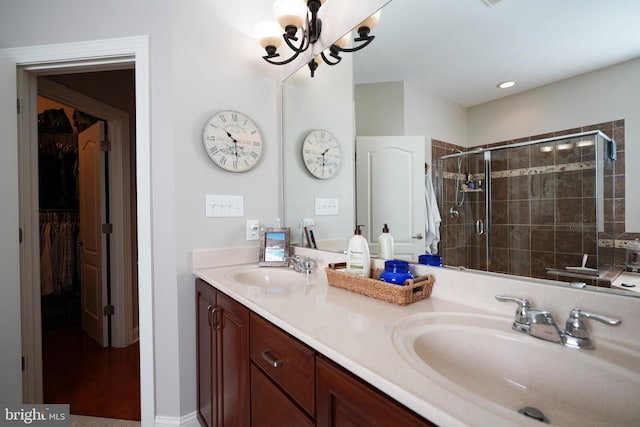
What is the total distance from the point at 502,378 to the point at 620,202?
0.49 metres

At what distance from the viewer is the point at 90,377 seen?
2.09m

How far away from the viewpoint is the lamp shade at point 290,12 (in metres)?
1.46

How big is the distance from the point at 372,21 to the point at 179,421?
217 centimetres

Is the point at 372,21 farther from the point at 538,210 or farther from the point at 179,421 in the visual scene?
the point at 179,421

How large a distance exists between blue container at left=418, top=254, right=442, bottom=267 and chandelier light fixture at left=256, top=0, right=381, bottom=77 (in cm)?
97

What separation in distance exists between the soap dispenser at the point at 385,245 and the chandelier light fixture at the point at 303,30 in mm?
861

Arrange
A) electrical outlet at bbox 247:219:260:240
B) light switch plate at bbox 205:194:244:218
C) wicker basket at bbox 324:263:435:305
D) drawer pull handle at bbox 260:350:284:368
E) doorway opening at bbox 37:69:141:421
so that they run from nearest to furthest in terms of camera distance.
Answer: drawer pull handle at bbox 260:350:284:368 < wicker basket at bbox 324:263:435:305 < light switch plate at bbox 205:194:244:218 < electrical outlet at bbox 247:219:260:240 < doorway opening at bbox 37:69:141:421

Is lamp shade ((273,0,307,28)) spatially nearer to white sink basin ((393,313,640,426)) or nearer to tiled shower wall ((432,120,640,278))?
tiled shower wall ((432,120,640,278))

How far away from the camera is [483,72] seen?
36.6 inches

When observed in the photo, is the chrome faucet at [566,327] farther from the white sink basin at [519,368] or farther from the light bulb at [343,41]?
the light bulb at [343,41]

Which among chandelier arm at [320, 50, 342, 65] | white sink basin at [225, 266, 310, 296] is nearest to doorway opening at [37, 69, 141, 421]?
white sink basin at [225, 266, 310, 296]

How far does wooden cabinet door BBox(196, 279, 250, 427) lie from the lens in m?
1.00

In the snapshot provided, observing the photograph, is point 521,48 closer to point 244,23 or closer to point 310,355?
point 310,355

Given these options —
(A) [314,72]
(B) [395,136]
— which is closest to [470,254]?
(B) [395,136]
